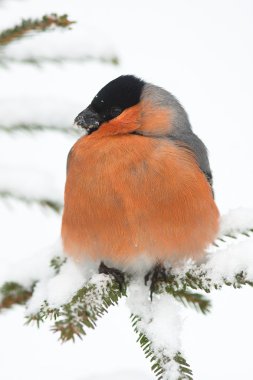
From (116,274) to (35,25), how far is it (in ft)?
3.44

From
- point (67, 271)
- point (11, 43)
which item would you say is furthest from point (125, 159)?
point (11, 43)

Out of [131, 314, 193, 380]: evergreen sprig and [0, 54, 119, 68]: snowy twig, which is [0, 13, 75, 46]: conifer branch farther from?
[131, 314, 193, 380]: evergreen sprig

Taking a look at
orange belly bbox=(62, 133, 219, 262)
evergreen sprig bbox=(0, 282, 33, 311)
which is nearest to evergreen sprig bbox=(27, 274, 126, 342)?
evergreen sprig bbox=(0, 282, 33, 311)

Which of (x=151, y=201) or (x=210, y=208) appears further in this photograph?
(x=210, y=208)

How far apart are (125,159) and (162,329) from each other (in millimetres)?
899

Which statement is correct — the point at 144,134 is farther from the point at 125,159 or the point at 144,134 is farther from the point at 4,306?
the point at 4,306

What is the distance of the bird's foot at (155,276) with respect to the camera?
88.1 inches

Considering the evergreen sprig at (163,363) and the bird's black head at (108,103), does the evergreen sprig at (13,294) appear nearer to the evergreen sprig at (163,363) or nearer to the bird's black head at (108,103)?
the evergreen sprig at (163,363)

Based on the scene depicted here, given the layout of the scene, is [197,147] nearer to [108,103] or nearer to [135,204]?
[108,103]

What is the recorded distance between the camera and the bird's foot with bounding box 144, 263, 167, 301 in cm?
224

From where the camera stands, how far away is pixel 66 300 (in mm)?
1883

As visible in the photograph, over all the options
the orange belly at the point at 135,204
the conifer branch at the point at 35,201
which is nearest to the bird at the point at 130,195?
the orange belly at the point at 135,204

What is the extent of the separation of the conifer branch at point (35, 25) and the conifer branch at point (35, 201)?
1.78 ft

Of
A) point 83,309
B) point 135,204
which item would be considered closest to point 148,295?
point 135,204
